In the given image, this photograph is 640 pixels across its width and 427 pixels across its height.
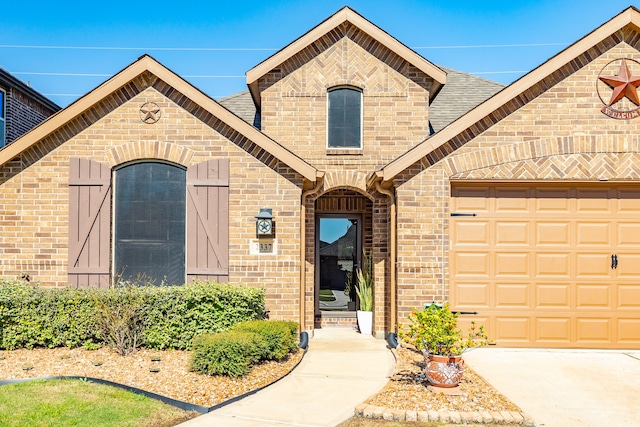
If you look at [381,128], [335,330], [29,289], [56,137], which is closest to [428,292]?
[335,330]

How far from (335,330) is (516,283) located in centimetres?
411

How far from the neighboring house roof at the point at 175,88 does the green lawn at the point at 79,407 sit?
4.80m

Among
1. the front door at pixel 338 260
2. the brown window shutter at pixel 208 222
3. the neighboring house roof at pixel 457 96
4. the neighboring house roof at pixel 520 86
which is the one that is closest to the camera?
the neighboring house roof at pixel 520 86

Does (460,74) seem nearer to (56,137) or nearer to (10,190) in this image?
(56,137)

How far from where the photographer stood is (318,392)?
6.32 meters

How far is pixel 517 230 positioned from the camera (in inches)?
353

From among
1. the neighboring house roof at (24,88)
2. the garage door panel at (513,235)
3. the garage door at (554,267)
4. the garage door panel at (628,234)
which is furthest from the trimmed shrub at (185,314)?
the neighboring house roof at (24,88)

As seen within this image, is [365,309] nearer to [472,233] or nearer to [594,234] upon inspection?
[472,233]

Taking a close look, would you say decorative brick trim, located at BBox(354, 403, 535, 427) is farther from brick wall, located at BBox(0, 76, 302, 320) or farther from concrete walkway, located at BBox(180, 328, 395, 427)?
brick wall, located at BBox(0, 76, 302, 320)

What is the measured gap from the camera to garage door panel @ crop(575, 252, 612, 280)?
8.89 metres

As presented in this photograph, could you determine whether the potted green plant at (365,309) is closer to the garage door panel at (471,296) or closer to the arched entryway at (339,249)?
the arched entryway at (339,249)

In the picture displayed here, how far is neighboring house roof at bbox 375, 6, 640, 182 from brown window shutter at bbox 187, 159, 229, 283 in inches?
127

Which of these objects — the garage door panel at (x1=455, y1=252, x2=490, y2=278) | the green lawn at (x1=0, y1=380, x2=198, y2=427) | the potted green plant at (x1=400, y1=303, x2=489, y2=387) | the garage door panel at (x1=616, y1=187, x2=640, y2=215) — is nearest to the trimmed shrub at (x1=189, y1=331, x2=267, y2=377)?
the green lawn at (x1=0, y1=380, x2=198, y2=427)

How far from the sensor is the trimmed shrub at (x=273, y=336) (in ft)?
24.5
